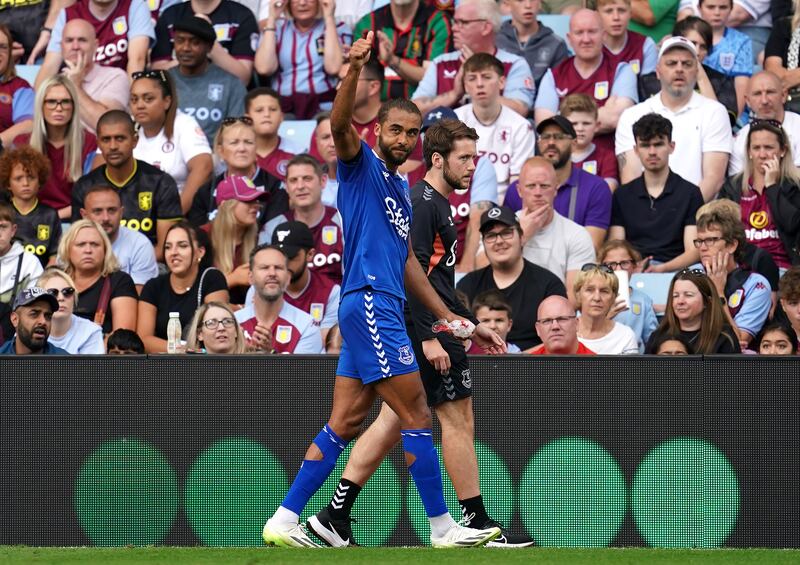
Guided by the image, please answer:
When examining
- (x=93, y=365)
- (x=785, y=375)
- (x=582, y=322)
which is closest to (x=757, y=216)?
(x=582, y=322)

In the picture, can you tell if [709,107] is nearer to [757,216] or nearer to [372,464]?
[757,216]

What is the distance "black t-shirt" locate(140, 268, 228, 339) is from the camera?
1023 centimetres

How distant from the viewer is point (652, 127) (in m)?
11.0

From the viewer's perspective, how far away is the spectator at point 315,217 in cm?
1105

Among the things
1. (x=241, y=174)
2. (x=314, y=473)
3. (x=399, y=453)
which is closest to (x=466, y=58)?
(x=241, y=174)

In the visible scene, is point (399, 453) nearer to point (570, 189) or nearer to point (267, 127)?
point (570, 189)

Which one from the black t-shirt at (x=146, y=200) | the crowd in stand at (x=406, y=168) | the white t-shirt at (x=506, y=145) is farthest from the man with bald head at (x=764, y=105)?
the black t-shirt at (x=146, y=200)

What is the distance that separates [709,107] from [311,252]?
362cm

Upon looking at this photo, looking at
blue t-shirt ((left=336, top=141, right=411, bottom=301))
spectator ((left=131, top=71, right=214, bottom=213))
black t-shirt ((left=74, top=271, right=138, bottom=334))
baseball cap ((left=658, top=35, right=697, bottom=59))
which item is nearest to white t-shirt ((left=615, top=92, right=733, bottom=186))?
baseball cap ((left=658, top=35, right=697, bottom=59))

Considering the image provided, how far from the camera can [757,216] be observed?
1086 centimetres

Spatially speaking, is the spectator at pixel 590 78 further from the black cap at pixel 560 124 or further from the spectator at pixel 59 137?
the spectator at pixel 59 137

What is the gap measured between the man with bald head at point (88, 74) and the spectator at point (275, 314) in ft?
11.4

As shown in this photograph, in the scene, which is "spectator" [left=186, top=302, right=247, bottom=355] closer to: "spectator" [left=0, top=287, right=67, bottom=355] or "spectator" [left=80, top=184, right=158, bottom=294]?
"spectator" [left=0, top=287, right=67, bottom=355]

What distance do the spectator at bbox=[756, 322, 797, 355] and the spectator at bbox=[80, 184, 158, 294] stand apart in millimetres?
4733
